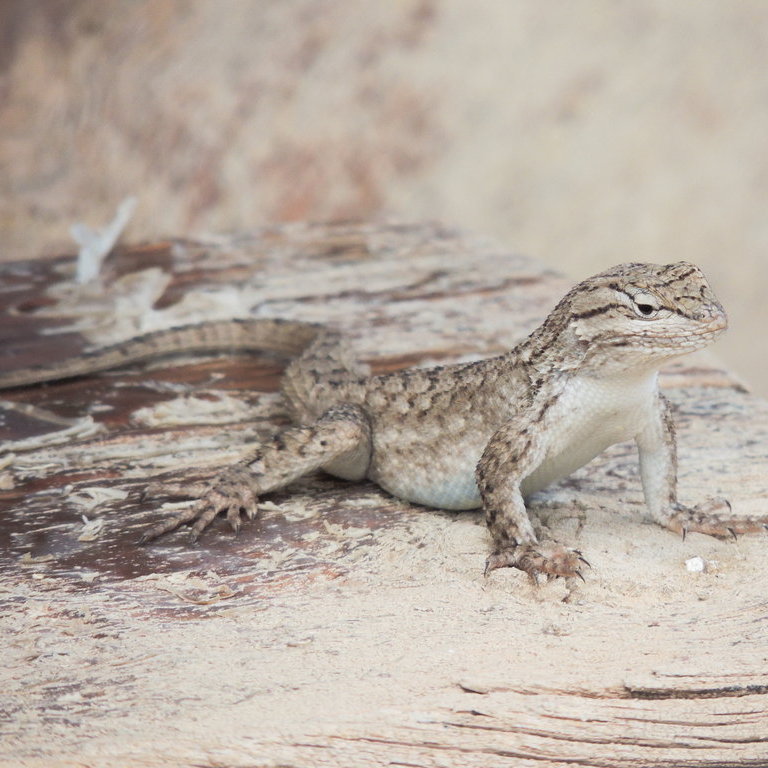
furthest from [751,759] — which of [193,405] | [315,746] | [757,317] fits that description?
[757,317]

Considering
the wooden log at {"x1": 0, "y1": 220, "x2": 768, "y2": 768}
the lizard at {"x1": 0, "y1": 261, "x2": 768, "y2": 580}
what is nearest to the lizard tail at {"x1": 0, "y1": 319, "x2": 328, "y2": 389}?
the wooden log at {"x1": 0, "y1": 220, "x2": 768, "y2": 768}

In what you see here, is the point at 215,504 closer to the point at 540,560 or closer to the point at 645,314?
the point at 540,560

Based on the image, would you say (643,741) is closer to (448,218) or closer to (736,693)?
(736,693)

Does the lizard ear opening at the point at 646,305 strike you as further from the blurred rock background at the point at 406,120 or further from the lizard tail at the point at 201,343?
the blurred rock background at the point at 406,120

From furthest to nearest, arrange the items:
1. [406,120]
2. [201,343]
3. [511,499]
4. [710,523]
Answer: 1. [406,120]
2. [201,343]
3. [710,523]
4. [511,499]

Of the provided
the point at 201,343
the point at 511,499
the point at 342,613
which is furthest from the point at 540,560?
the point at 201,343

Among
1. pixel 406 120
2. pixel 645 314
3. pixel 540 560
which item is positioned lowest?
pixel 540 560

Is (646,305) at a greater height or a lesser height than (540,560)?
greater

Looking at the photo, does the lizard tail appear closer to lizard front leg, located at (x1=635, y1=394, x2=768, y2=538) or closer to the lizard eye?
lizard front leg, located at (x1=635, y1=394, x2=768, y2=538)

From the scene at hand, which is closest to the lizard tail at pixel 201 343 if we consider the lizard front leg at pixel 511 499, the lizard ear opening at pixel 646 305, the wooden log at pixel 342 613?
the wooden log at pixel 342 613
